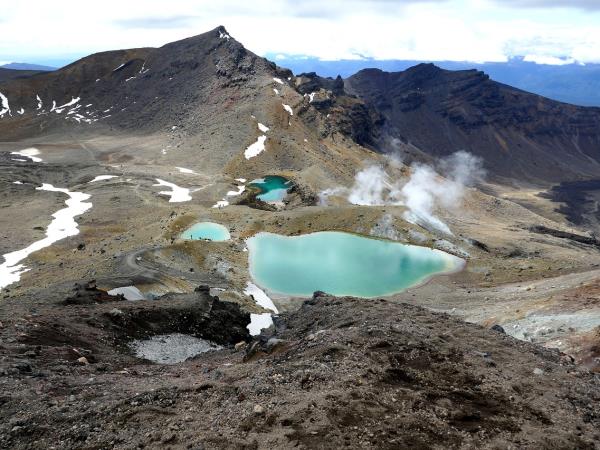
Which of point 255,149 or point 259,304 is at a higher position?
point 255,149

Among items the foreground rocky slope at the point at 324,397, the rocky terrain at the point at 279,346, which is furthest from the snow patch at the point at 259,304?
the foreground rocky slope at the point at 324,397

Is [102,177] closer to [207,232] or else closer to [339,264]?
[207,232]

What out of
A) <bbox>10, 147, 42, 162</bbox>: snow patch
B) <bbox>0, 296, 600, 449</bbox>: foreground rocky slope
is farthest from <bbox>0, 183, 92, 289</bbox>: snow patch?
<bbox>0, 296, 600, 449</bbox>: foreground rocky slope

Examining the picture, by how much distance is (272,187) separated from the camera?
127m

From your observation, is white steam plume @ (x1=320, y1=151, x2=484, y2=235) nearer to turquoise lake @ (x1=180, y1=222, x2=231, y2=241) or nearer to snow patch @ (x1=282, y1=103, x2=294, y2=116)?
snow patch @ (x1=282, y1=103, x2=294, y2=116)

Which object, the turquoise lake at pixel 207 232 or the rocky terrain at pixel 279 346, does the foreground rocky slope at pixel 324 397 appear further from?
the turquoise lake at pixel 207 232

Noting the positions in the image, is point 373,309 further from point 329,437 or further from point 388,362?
point 329,437

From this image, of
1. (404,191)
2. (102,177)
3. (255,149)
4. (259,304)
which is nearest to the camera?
(259,304)

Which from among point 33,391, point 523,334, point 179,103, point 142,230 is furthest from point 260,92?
point 33,391

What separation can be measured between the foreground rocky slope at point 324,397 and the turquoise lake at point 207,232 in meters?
46.4

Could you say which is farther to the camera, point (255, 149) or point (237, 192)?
point (255, 149)

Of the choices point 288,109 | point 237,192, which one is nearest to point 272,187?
point 237,192

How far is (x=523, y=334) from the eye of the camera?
35438 mm

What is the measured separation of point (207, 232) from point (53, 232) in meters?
30.8
